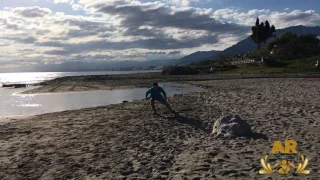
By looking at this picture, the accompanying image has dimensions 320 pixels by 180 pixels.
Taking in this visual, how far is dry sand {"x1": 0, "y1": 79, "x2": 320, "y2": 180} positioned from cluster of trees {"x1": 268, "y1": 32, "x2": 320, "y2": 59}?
77.7 meters

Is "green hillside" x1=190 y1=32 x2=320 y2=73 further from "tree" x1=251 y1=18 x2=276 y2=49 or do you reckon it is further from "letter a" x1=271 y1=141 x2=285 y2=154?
"letter a" x1=271 y1=141 x2=285 y2=154

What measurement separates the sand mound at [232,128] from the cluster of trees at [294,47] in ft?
262

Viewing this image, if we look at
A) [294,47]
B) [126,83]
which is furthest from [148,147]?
[294,47]

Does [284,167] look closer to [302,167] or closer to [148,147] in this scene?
[302,167]

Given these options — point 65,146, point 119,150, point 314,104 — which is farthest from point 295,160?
point 314,104

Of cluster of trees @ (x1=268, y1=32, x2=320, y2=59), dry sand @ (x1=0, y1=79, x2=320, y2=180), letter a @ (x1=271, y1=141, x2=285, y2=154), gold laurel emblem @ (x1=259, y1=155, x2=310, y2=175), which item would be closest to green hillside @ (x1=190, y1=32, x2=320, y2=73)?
cluster of trees @ (x1=268, y1=32, x2=320, y2=59)

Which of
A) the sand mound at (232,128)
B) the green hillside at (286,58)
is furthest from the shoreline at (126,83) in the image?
the sand mound at (232,128)

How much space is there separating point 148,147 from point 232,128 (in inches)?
133

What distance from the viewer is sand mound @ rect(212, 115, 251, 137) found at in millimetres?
11951

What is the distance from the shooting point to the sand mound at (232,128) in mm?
11951

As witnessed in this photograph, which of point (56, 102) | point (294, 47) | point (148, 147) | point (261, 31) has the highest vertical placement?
point (261, 31)

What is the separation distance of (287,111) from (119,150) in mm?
10461

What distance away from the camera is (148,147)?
11.1m

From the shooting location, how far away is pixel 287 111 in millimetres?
17125
